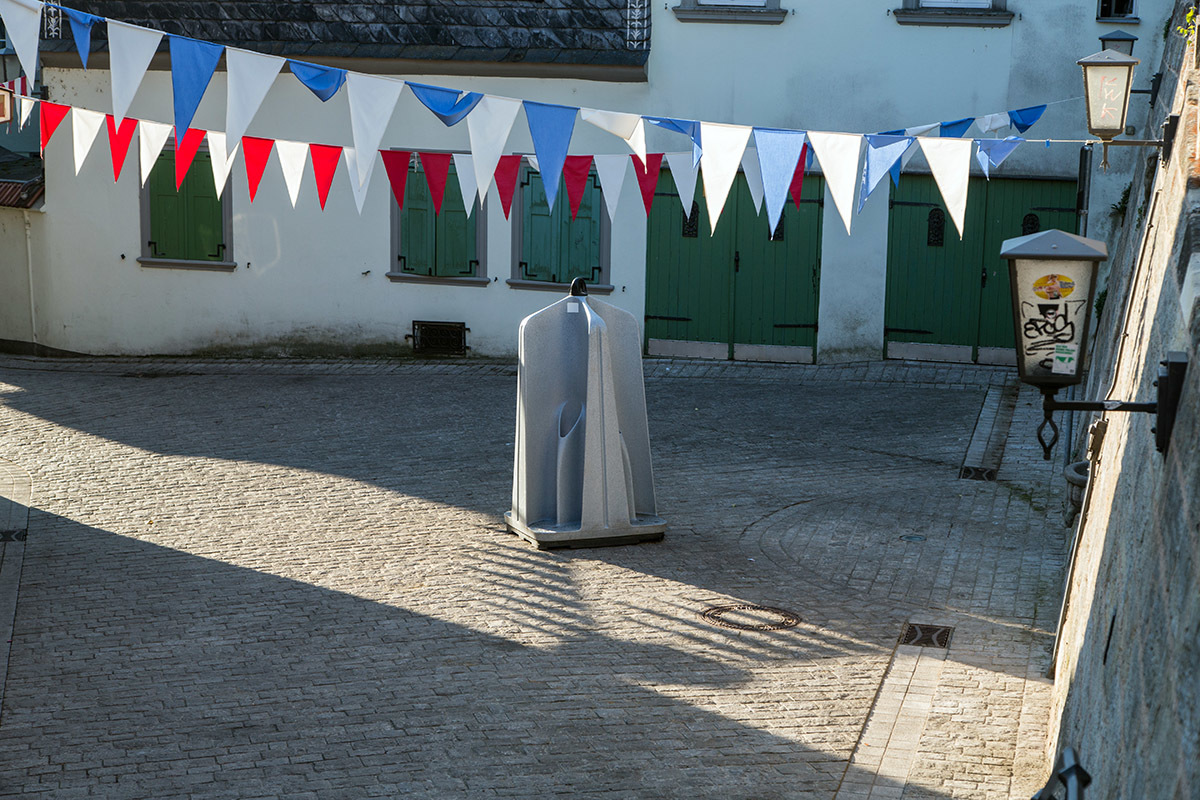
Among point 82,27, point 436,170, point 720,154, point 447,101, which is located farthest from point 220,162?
point 720,154

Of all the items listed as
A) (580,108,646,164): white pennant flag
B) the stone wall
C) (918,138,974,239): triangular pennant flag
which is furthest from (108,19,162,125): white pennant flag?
the stone wall

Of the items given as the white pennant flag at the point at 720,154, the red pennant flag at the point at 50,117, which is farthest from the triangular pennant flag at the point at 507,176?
the red pennant flag at the point at 50,117

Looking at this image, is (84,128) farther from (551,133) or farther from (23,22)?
(551,133)

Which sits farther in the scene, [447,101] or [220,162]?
[220,162]

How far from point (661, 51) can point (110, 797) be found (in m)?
12.4

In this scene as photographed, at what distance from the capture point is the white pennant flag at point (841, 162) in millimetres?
8094

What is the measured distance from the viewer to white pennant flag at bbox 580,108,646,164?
851 cm

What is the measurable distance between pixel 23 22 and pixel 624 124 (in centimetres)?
367

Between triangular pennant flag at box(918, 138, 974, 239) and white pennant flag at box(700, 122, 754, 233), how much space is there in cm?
115

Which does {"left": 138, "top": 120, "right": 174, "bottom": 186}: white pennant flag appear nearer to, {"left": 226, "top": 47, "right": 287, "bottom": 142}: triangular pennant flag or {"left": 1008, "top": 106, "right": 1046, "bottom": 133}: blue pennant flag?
{"left": 226, "top": 47, "right": 287, "bottom": 142}: triangular pennant flag

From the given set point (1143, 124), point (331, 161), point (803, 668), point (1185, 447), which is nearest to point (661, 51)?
point (1143, 124)

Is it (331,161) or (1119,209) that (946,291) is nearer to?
(1119,209)

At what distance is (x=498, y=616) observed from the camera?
7.62m

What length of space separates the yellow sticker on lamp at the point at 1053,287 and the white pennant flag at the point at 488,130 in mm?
4304
